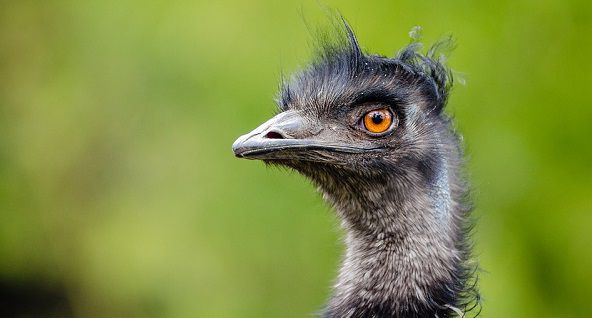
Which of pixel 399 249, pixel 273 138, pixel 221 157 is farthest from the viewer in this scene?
pixel 221 157

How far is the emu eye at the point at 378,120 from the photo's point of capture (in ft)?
11.5

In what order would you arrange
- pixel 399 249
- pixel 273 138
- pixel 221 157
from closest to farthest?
pixel 273 138
pixel 399 249
pixel 221 157

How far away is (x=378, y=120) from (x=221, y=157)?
256 centimetres

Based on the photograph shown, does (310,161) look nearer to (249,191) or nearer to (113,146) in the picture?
(249,191)

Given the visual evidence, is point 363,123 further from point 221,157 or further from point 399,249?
point 221,157

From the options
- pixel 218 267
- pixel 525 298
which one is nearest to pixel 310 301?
pixel 218 267

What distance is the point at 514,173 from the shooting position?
18.0ft

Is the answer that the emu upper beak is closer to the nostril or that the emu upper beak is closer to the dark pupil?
the nostril

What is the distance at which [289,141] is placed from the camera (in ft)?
11.0

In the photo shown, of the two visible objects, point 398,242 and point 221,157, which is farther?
point 221,157

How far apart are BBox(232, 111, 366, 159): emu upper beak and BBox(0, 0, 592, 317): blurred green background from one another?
107 cm

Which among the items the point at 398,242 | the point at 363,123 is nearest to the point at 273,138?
the point at 363,123

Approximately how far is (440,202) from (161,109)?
3.07 m

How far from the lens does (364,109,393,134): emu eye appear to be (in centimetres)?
351
